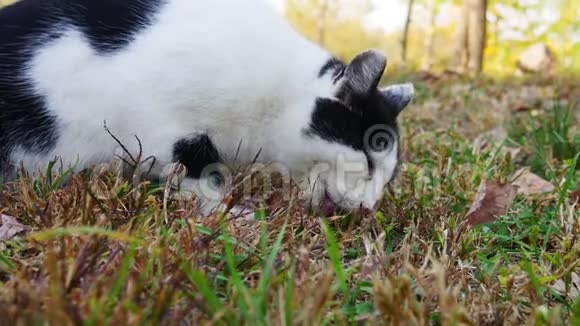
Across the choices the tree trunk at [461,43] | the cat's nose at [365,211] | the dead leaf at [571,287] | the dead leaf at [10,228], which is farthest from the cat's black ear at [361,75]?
the tree trunk at [461,43]

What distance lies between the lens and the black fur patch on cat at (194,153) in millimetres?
1438

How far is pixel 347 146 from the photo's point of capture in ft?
4.95

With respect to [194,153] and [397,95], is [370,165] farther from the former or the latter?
[194,153]

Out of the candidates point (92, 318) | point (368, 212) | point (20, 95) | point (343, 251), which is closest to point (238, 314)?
point (92, 318)

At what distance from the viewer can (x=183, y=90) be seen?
4.67 ft

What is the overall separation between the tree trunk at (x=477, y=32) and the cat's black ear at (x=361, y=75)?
4.99m

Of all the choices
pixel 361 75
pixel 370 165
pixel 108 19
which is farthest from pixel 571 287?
pixel 108 19

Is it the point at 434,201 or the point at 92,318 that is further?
the point at 434,201

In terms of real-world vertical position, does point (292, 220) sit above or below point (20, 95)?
below

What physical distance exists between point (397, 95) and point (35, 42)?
108 cm

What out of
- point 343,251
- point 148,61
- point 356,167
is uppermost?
point 148,61

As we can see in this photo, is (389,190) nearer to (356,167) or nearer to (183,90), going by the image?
(356,167)

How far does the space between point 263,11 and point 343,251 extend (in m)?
0.86

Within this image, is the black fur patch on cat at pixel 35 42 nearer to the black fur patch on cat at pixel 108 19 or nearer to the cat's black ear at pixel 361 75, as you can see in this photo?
the black fur patch on cat at pixel 108 19
